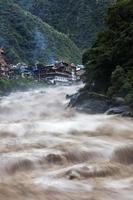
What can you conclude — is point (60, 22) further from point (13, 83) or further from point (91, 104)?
point (91, 104)

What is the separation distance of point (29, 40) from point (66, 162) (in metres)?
77.9

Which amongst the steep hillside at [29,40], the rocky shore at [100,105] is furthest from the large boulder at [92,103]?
the steep hillside at [29,40]

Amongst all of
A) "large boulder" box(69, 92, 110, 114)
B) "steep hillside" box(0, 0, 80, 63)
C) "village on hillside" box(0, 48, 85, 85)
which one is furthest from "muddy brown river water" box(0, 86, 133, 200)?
"steep hillside" box(0, 0, 80, 63)

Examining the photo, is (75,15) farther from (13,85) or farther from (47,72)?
(13,85)

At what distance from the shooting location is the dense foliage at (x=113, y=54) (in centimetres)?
2345

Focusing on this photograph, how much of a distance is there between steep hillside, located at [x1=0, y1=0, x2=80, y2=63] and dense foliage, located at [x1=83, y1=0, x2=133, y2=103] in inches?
2012

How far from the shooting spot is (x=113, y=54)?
82.4 ft

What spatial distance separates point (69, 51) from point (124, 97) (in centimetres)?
7437

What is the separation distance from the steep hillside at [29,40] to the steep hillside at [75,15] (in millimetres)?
11282

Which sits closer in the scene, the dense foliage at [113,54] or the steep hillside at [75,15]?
the dense foliage at [113,54]

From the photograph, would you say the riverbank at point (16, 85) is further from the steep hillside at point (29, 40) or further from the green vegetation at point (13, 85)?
the steep hillside at point (29, 40)

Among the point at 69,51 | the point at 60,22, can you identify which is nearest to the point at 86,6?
the point at 60,22

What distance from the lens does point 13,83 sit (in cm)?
5409

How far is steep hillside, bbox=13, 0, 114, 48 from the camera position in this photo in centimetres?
10912
